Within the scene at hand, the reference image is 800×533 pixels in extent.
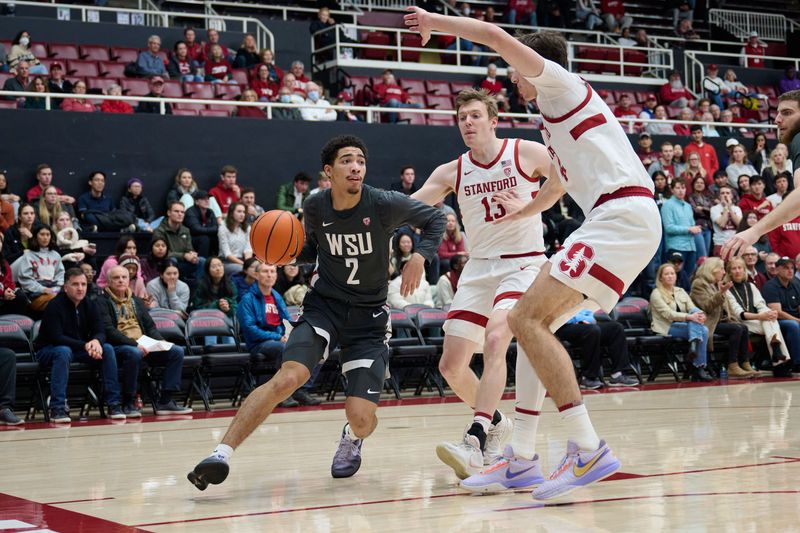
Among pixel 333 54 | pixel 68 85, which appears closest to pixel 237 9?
pixel 333 54

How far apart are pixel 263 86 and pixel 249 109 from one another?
85 cm

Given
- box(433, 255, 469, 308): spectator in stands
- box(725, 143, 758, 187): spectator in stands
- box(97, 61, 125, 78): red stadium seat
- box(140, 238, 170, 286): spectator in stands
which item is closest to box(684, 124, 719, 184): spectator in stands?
box(725, 143, 758, 187): spectator in stands

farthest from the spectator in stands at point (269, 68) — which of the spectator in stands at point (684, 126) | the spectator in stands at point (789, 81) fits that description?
the spectator in stands at point (789, 81)

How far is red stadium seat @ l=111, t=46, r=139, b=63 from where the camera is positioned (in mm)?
16422

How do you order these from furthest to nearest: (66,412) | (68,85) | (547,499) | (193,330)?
(68,85) → (193,330) → (66,412) → (547,499)

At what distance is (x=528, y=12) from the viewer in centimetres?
2238

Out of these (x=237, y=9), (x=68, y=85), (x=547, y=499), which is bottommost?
(x=547, y=499)

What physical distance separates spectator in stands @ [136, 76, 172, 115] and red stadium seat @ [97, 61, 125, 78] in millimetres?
637

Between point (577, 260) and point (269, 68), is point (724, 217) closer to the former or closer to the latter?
point (269, 68)

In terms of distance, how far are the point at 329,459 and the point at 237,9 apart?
14826mm

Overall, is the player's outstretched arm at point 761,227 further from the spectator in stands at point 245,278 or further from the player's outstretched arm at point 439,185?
the spectator in stands at point 245,278

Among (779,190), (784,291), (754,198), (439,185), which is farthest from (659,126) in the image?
(439,185)

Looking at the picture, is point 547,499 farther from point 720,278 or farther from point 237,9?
point 237,9

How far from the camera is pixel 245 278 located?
12000mm
